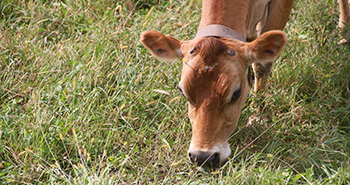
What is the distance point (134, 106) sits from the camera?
5715 mm

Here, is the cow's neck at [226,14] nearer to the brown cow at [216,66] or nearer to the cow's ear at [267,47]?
the brown cow at [216,66]

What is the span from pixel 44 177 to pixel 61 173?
0.18 metres

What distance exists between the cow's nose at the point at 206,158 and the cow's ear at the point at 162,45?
1001 mm

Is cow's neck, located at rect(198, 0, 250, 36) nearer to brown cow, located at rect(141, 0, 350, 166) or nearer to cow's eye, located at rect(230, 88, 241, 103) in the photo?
brown cow, located at rect(141, 0, 350, 166)

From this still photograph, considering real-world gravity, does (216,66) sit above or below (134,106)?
above

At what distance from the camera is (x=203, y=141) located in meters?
4.54

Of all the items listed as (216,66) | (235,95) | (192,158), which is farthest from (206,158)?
(216,66)

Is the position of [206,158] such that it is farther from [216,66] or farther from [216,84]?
[216,66]

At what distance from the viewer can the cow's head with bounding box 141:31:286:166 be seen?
4527 millimetres

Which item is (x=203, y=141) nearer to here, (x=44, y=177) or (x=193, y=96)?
(x=193, y=96)

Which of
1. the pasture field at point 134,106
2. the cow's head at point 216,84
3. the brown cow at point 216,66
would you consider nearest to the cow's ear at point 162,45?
the brown cow at point 216,66

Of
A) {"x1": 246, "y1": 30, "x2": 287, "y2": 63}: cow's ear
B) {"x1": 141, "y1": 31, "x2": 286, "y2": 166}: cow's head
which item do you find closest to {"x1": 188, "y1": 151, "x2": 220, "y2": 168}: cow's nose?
{"x1": 141, "y1": 31, "x2": 286, "y2": 166}: cow's head

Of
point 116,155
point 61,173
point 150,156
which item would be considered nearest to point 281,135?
point 150,156

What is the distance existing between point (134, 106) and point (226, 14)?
1.44 meters
